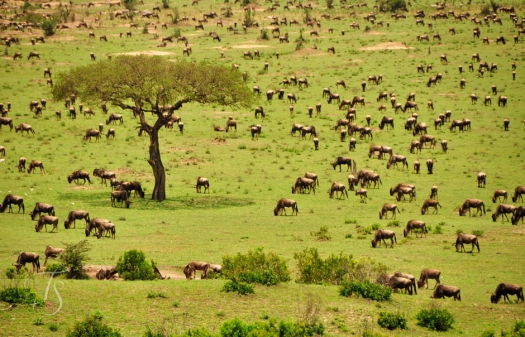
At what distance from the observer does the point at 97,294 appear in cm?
2262

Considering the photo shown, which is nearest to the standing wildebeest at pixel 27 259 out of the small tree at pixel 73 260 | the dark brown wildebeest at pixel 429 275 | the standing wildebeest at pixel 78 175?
the small tree at pixel 73 260

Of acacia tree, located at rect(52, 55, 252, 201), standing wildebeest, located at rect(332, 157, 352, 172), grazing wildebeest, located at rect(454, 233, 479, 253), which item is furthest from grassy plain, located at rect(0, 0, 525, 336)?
acacia tree, located at rect(52, 55, 252, 201)

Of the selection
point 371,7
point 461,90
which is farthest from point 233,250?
point 371,7

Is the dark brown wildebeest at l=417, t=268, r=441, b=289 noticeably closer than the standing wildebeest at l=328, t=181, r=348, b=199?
Yes

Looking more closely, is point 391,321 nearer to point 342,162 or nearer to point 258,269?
point 258,269

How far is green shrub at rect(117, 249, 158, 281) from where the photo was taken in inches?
996

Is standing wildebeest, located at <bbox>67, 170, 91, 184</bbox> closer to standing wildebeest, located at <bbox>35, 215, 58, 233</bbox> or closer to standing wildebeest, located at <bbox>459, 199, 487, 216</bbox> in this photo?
standing wildebeest, located at <bbox>35, 215, 58, 233</bbox>

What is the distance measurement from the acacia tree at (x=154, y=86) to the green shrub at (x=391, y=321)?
23.1 metres

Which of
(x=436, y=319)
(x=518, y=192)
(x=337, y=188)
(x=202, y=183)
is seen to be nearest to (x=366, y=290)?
(x=436, y=319)

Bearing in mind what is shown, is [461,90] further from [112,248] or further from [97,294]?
[97,294]

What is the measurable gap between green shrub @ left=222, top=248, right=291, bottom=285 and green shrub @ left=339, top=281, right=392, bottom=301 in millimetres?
2140

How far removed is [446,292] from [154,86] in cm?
2378

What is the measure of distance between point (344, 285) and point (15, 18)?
88719 mm

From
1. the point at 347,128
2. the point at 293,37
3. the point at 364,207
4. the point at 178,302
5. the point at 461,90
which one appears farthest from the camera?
the point at 293,37
